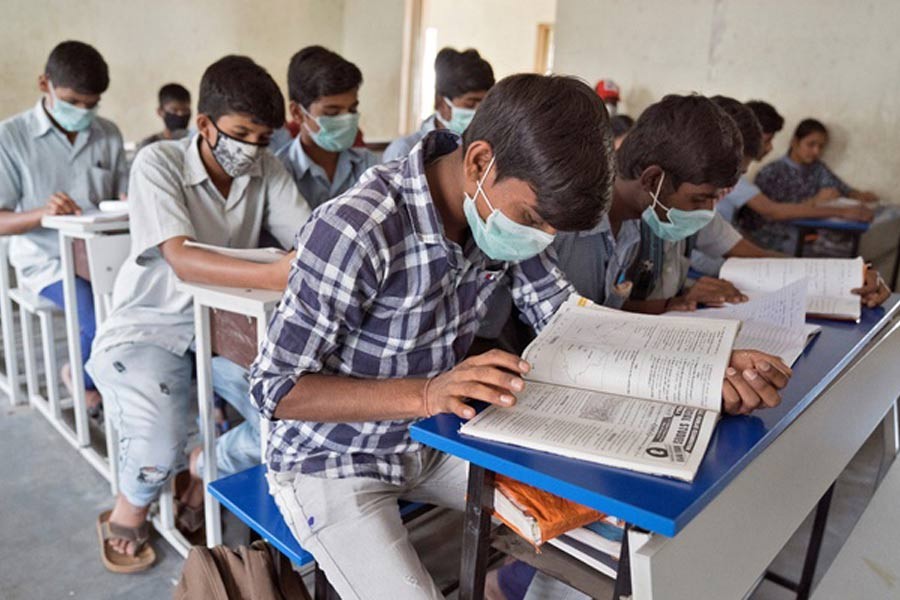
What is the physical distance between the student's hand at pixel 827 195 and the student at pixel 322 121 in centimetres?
330

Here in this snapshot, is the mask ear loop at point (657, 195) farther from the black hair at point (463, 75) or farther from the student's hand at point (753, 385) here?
the black hair at point (463, 75)

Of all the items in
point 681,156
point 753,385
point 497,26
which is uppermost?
point 497,26

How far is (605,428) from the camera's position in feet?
2.88

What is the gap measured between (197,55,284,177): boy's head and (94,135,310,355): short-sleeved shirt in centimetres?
6

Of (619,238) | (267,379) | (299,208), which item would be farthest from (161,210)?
(619,238)

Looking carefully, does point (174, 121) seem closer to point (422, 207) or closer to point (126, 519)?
point (126, 519)

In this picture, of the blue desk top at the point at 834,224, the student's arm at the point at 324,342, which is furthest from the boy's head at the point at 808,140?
the student's arm at the point at 324,342

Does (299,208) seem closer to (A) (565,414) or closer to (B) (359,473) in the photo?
Answer: (B) (359,473)

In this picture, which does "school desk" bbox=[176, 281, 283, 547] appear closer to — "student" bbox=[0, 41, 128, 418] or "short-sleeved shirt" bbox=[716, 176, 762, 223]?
"student" bbox=[0, 41, 128, 418]

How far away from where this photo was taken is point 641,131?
1.60 metres

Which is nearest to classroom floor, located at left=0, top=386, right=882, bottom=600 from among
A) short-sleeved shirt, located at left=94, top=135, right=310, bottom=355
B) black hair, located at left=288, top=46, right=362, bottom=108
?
short-sleeved shirt, located at left=94, top=135, right=310, bottom=355

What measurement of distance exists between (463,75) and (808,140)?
2811mm

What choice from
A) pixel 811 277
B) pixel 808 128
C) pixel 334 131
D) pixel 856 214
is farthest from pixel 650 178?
pixel 808 128

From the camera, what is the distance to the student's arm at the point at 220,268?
1.50m
